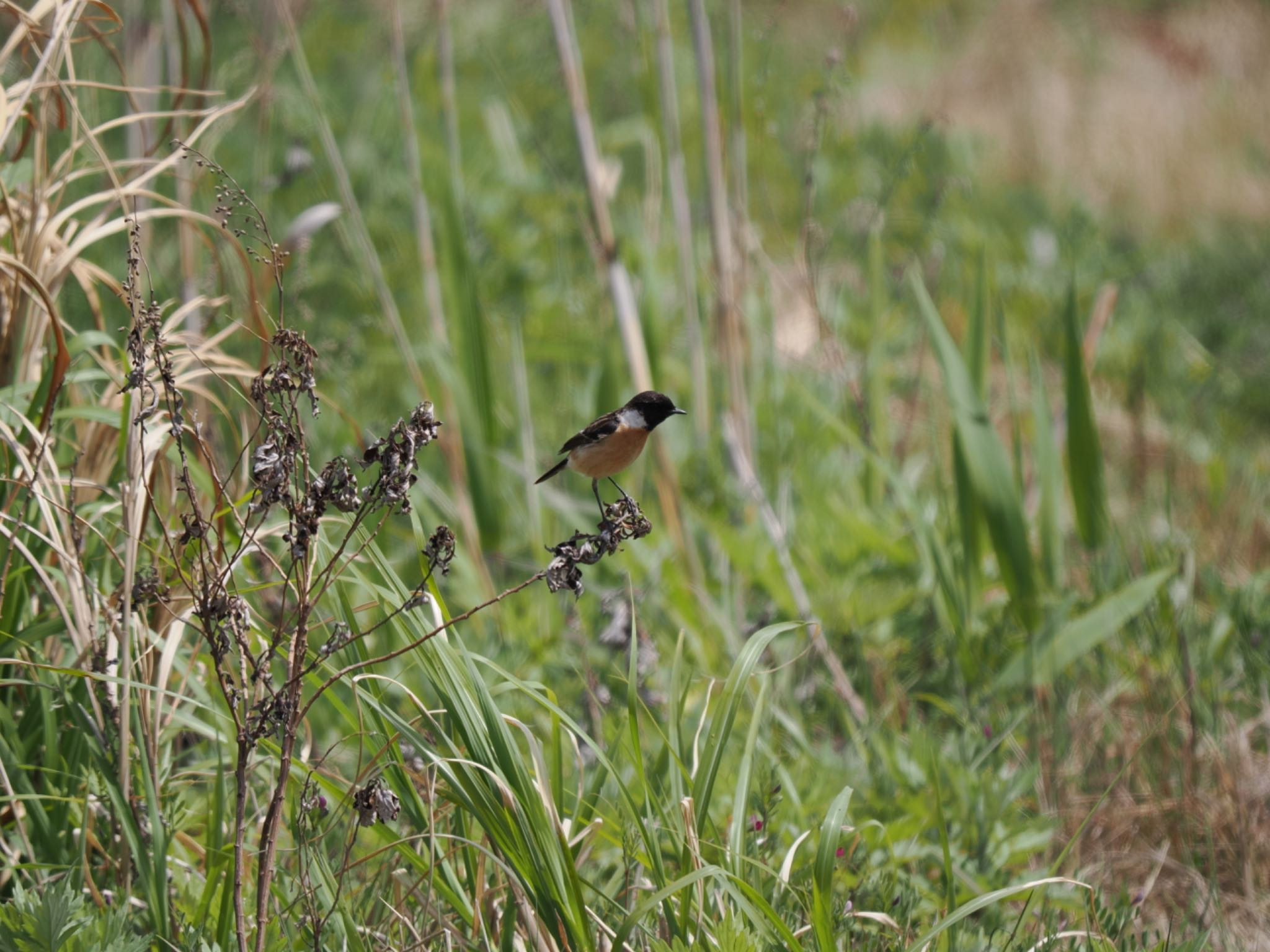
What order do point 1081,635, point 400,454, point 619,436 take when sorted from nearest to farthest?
point 400,454 → point 619,436 → point 1081,635

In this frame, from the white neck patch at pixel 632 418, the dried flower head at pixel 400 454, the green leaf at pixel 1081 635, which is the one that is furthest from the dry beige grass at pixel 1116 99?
the dried flower head at pixel 400 454

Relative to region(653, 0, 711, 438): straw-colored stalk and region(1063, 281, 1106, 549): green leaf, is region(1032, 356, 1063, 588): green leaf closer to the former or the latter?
region(1063, 281, 1106, 549): green leaf

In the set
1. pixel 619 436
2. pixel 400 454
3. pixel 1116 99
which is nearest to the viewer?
pixel 400 454

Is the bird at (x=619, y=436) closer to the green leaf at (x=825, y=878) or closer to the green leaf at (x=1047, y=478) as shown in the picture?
the green leaf at (x=825, y=878)

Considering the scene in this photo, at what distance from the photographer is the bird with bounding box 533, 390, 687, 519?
7.75ft

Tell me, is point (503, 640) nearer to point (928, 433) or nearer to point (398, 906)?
point (398, 906)

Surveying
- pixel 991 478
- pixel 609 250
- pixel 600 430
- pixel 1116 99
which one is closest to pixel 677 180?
pixel 609 250

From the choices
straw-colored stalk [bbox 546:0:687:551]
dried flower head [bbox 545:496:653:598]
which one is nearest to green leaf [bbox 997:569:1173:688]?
straw-colored stalk [bbox 546:0:687:551]

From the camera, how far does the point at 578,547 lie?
1632 millimetres

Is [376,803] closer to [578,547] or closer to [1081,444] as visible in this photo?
[578,547]

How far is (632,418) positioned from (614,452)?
0.42 feet

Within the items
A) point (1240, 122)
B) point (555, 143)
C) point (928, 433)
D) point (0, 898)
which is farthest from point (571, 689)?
point (1240, 122)

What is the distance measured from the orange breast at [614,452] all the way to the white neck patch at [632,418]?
33mm

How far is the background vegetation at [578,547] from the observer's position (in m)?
1.79
